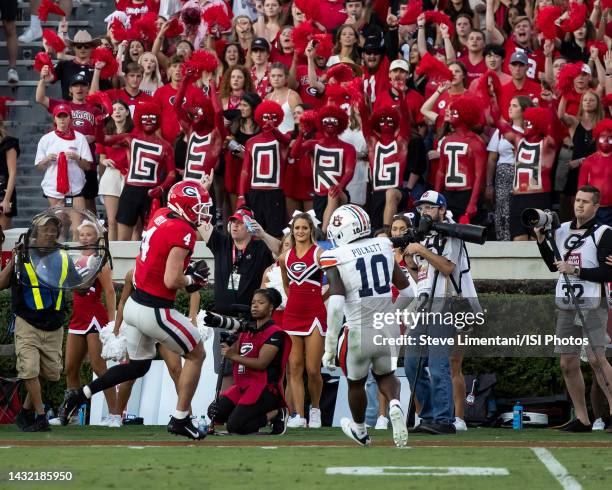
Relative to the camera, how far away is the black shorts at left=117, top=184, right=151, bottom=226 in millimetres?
14289

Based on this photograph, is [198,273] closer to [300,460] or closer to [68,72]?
[300,460]

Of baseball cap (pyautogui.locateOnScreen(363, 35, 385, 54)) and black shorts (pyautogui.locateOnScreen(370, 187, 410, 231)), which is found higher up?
baseball cap (pyautogui.locateOnScreen(363, 35, 385, 54))

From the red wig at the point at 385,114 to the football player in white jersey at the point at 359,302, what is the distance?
4367mm

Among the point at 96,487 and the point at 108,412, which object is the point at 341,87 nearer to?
the point at 108,412

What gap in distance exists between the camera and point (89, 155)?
14.8m

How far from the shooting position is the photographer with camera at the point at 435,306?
10703 mm

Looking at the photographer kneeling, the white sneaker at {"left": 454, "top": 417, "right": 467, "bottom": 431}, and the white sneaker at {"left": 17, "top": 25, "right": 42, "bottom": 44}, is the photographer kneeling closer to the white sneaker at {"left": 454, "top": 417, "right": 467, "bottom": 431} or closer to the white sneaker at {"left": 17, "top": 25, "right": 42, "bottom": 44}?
the white sneaker at {"left": 454, "top": 417, "right": 467, "bottom": 431}

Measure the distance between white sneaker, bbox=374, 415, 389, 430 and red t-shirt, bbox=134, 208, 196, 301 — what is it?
2.65 m

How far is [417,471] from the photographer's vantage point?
7.80 metres

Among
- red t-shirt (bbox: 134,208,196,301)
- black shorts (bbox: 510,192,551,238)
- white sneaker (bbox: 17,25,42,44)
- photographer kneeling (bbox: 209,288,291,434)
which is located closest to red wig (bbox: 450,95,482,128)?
black shorts (bbox: 510,192,551,238)

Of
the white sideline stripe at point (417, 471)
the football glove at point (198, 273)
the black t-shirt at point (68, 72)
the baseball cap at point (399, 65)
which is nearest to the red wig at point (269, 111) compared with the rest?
the baseball cap at point (399, 65)

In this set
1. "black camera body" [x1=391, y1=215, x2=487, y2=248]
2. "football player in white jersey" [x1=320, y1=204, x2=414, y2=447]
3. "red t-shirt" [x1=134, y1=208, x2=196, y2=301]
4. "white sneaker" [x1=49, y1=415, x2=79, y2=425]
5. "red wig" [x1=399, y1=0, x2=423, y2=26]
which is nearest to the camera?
"football player in white jersey" [x1=320, y1=204, x2=414, y2=447]

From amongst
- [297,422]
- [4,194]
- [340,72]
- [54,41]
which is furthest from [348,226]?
[54,41]

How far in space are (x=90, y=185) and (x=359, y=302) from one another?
5909mm
